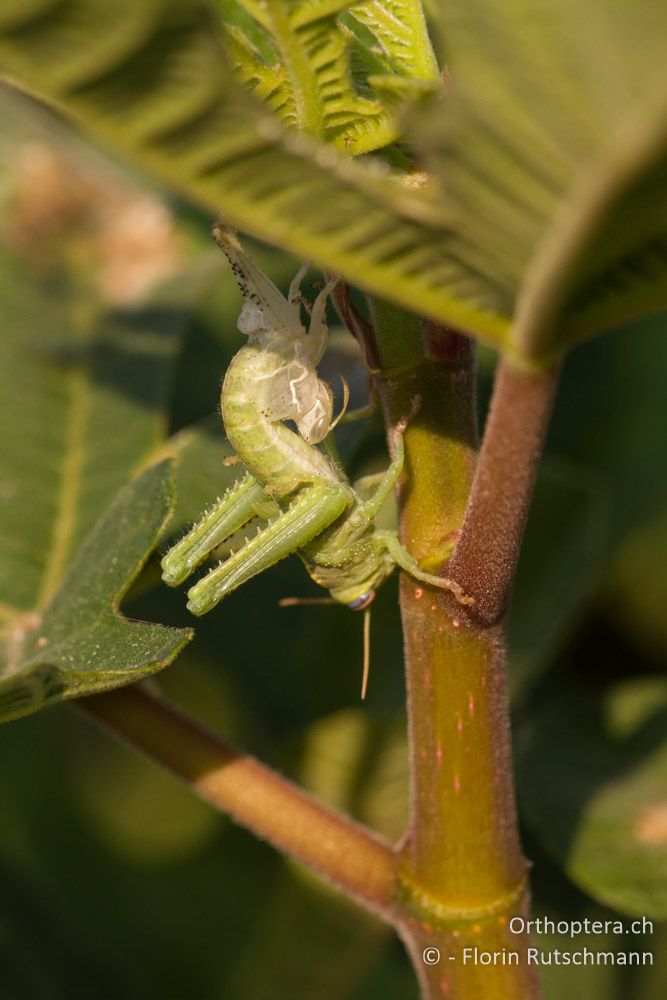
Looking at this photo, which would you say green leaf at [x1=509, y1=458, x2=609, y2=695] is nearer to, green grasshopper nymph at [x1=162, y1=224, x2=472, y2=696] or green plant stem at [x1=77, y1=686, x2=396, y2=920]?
green grasshopper nymph at [x1=162, y1=224, x2=472, y2=696]

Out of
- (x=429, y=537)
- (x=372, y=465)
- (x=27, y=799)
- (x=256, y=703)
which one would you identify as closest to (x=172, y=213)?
(x=372, y=465)

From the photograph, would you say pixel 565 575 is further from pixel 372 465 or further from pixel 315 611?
pixel 315 611

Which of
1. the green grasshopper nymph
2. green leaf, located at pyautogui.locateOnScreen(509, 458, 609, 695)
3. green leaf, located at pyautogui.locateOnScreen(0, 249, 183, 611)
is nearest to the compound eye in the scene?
the green grasshopper nymph

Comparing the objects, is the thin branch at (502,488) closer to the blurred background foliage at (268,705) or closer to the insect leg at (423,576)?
the insect leg at (423,576)

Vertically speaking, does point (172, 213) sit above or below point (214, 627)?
above

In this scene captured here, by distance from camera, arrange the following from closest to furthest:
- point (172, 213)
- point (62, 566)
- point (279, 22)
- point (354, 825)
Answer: point (279, 22), point (354, 825), point (62, 566), point (172, 213)
